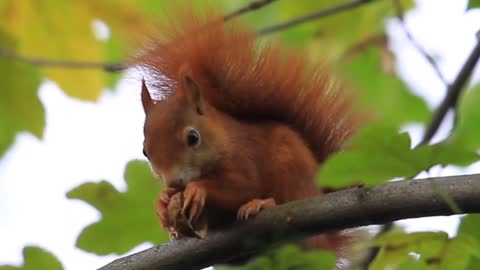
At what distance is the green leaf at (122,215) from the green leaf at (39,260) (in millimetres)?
243

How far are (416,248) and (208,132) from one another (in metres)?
0.65

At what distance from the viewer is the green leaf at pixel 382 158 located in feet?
5.52

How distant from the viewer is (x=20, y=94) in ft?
11.2

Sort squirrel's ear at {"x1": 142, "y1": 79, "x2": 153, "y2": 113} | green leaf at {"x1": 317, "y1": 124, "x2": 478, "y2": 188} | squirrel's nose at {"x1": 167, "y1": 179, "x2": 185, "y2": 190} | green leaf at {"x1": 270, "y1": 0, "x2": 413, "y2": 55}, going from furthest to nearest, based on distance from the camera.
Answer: green leaf at {"x1": 270, "y1": 0, "x2": 413, "y2": 55}
squirrel's ear at {"x1": 142, "y1": 79, "x2": 153, "y2": 113}
squirrel's nose at {"x1": 167, "y1": 179, "x2": 185, "y2": 190}
green leaf at {"x1": 317, "y1": 124, "x2": 478, "y2": 188}

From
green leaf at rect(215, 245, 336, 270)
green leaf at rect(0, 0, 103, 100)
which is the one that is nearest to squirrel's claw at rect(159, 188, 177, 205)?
green leaf at rect(215, 245, 336, 270)

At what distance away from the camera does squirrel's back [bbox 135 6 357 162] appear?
2.50 m

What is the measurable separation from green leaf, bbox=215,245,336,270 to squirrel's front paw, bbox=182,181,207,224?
53cm

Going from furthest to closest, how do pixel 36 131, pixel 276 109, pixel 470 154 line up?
pixel 36 131 < pixel 276 109 < pixel 470 154

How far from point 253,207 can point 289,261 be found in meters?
0.56

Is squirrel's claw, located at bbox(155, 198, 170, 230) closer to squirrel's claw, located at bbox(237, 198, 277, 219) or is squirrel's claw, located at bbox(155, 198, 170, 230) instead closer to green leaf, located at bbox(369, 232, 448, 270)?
squirrel's claw, located at bbox(237, 198, 277, 219)

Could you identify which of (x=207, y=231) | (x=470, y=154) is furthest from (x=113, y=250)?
(x=470, y=154)

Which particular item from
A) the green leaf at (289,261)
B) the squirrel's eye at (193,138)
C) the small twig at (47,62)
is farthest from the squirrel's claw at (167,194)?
the small twig at (47,62)

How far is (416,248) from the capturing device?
185 centimetres

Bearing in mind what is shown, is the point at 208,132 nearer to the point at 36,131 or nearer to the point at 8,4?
the point at 36,131
